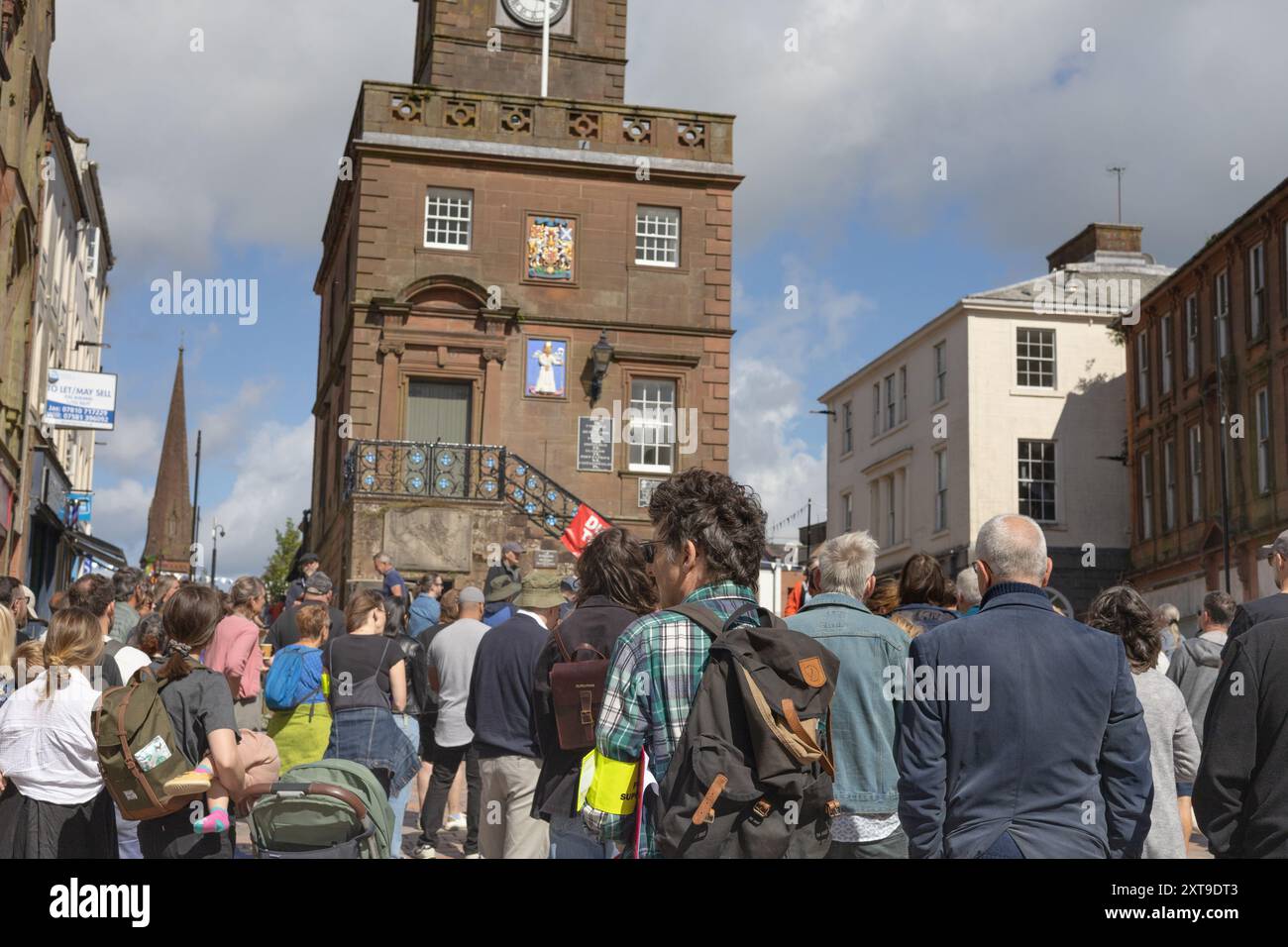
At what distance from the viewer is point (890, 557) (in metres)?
49.8

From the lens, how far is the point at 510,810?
7.93 metres

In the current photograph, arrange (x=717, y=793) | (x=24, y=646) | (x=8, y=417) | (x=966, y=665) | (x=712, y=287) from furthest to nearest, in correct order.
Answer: (x=712, y=287) < (x=8, y=417) < (x=24, y=646) < (x=966, y=665) < (x=717, y=793)

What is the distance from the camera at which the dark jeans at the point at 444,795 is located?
10555mm

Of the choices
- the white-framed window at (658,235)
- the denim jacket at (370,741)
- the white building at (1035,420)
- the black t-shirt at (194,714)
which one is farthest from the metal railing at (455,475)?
the black t-shirt at (194,714)

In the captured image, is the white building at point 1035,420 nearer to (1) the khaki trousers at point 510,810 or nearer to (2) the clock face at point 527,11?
(2) the clock face at point 527,11

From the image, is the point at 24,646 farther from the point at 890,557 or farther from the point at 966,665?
the point at 890,557

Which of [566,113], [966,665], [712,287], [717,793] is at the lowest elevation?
[717,793]

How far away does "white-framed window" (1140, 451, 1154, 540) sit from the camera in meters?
40.9

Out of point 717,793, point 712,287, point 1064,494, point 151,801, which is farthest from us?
point 1064,494

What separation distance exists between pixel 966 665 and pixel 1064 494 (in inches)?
1616

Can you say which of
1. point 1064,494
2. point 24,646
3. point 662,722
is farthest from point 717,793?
point 1064,494

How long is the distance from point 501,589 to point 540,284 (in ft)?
63.7
